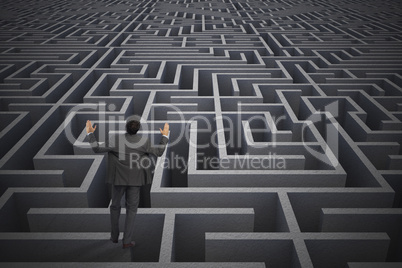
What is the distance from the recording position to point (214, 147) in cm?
402

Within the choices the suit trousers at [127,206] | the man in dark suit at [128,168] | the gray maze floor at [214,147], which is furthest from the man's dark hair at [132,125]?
the gray maze floor at [214,147]

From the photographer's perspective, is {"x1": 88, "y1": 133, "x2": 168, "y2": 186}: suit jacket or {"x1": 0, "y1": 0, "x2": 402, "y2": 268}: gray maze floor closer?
{"x1": 88, "y1": 133, "x2": 168, "y2": 186}: suit jacket

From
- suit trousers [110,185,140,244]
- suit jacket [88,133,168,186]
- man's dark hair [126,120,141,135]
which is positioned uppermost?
man's dark hair [126,120,141,135]

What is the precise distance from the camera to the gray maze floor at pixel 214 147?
7.92 ft

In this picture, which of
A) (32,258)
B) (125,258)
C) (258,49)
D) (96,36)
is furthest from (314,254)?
(96,36)

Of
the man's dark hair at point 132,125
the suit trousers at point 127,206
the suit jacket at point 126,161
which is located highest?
the man's dark hair at point 132,125

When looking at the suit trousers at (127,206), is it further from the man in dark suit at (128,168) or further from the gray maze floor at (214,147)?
the gray maze floor at (214,147)

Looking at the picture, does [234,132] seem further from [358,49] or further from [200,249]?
[358,49]

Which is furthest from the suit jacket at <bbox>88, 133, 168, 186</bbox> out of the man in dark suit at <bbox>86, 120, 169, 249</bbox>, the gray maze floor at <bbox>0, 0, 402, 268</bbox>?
the gray maze floor at <bbox>0, 0, 402, 268</bbox>

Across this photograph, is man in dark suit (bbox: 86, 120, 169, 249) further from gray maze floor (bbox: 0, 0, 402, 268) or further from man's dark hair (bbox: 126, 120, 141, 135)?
gray maze floor (bbox: 0, 0, 402, 268)

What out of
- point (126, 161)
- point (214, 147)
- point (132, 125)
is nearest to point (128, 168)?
point (126, 161)

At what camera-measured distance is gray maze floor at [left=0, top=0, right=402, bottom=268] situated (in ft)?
7.92

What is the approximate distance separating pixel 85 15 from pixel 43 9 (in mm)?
2053

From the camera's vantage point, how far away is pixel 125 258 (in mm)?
2445
